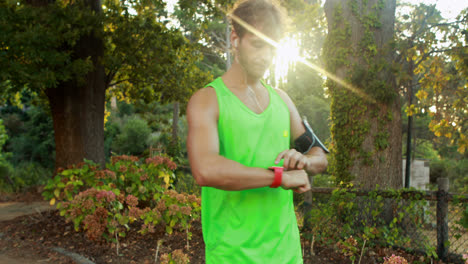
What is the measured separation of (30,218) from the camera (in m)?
8.29

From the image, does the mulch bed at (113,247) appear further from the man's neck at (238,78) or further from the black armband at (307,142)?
the man's neck at (238,78)

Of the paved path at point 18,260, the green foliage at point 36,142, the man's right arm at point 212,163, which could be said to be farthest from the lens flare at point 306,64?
the green foliage at point 36,142

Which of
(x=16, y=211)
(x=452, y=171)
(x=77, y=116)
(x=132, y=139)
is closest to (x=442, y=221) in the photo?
(x=77, y=116)

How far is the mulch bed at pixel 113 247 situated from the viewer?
5.50 metres

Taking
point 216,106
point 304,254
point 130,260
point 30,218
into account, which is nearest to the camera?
point 216,106

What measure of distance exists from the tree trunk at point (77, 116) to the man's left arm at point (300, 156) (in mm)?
7949

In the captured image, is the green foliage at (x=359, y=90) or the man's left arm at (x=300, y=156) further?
the green foliage at (x=359, y=90)

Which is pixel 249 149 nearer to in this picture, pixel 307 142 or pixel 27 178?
pixel 307 142

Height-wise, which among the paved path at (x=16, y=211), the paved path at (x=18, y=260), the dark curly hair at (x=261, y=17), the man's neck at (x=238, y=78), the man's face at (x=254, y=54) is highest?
the dark curly hair at (x=261, y=17)

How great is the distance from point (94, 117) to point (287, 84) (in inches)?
532

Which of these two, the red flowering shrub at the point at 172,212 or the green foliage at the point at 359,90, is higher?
the green foliage at the point at 359,90

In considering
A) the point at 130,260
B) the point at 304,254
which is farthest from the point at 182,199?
the point at 304,254

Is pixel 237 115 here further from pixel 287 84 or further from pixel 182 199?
pixel 287 84

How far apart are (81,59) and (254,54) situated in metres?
7.43
